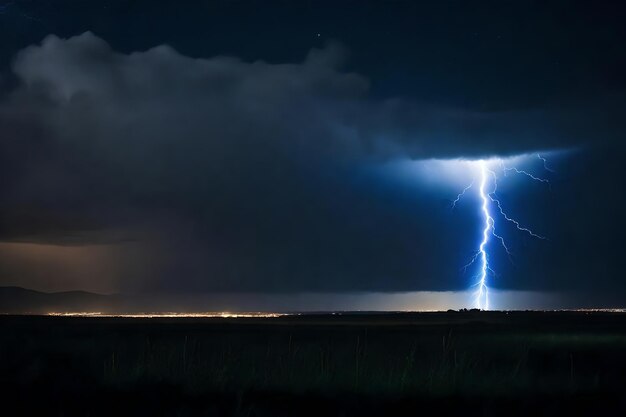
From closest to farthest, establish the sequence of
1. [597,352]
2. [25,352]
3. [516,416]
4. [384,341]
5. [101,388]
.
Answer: [516,416], [101,388], [25,352], [597,352], [384,341]

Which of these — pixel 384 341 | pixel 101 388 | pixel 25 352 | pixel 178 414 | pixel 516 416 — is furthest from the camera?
pixel 384 341

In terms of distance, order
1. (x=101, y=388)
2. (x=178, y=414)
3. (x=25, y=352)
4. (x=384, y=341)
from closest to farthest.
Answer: (x=178, y=414) → (x=101, y=388) → (x=25, y=352) → (x=384, y=341)

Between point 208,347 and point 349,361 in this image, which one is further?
point 208,347

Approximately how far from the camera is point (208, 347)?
3862 centimetres

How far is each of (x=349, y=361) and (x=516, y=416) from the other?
38.5 ft

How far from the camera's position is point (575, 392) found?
2055 centimetres

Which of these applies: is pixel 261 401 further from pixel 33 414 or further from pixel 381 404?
pixel 33 414

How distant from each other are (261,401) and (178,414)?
2.90 metres

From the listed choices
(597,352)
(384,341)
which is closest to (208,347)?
(384,341)

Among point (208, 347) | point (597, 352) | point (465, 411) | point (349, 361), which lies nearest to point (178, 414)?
point (465, 411)

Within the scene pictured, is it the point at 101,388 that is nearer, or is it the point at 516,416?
the point at 516,416

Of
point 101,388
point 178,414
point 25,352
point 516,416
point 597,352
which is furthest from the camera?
point 597,352

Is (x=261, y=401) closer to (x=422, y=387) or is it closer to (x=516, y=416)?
(x=422, y=387)

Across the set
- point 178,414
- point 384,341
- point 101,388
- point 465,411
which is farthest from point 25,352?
point 384,341
